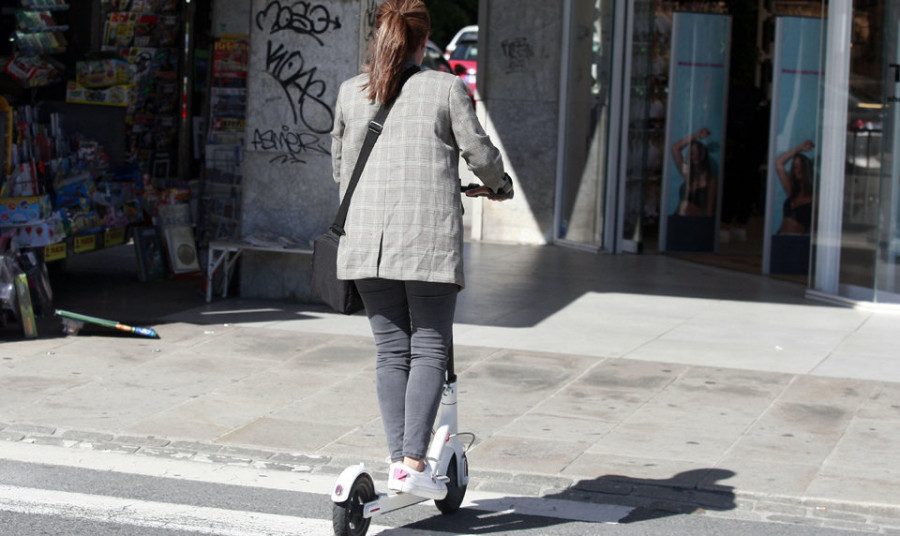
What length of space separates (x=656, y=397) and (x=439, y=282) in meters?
2.89

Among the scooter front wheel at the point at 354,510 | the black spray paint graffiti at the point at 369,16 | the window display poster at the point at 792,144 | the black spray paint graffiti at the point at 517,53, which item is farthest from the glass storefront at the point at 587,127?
the scooter front wheel at the point at 354,510

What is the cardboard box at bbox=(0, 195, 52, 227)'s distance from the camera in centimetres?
872

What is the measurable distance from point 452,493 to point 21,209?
16.9ft

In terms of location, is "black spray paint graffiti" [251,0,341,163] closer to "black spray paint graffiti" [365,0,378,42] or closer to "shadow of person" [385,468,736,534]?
"black spray paint graffiti" [365,0,378,42]

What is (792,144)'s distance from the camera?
11859 mm

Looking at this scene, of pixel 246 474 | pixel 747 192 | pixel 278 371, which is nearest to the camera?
pixel 246 474

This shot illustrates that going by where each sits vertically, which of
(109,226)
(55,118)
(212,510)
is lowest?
(212,510)

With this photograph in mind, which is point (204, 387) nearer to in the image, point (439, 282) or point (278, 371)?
point (278, 371)

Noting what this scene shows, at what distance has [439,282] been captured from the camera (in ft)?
14.2

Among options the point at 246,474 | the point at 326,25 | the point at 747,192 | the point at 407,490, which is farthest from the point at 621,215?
the point at 407,490

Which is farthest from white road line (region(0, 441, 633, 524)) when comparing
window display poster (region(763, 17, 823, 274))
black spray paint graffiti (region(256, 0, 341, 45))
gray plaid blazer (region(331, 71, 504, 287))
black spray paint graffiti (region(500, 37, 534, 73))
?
black spray paint graffiti (region(500, 37, 534, 73))

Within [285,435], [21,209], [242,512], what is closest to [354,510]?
[242,512]

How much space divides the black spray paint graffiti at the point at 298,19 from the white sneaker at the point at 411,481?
18.5 feet

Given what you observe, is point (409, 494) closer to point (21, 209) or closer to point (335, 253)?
point (335, 253)
